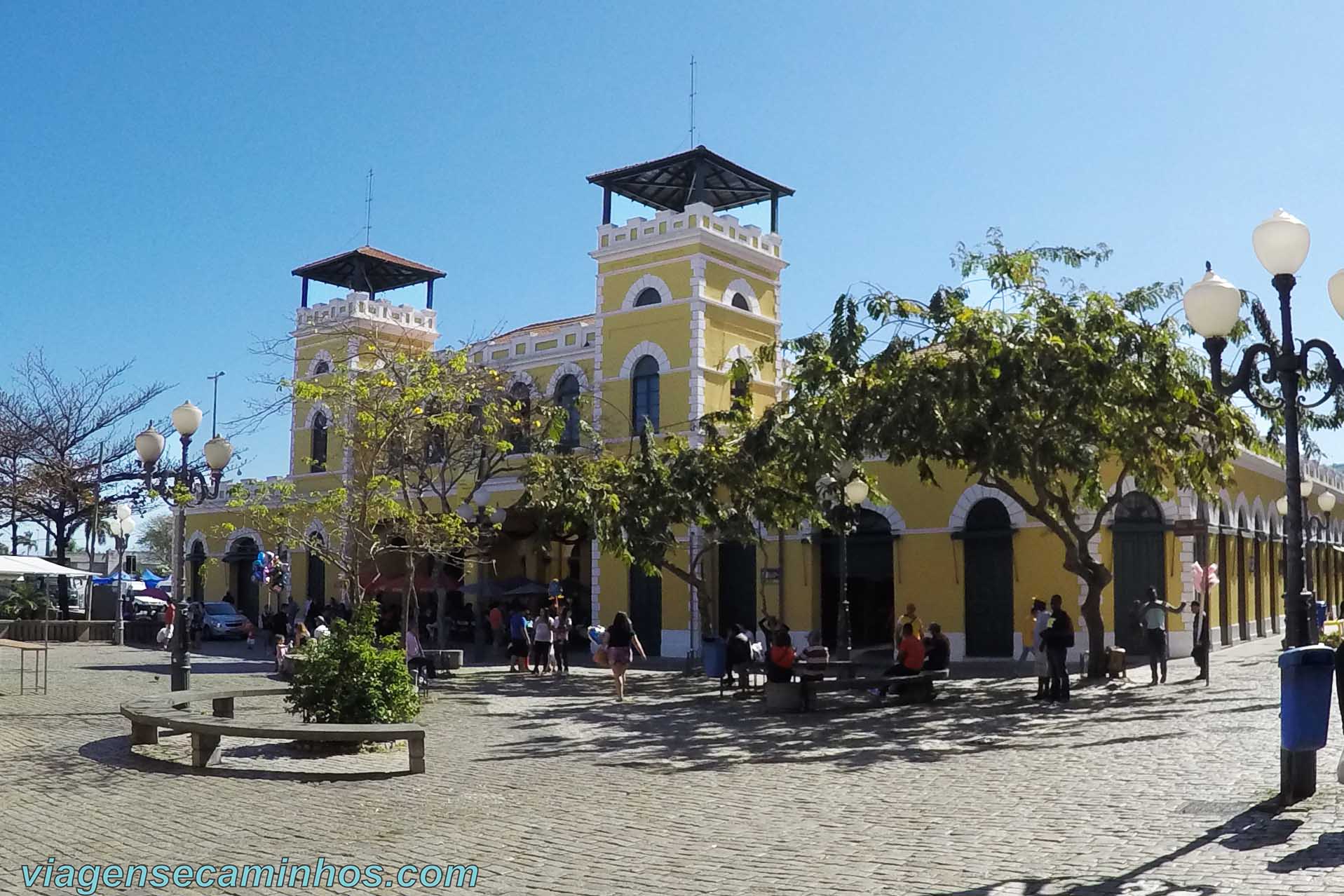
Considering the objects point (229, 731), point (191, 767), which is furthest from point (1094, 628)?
point (191, 767)

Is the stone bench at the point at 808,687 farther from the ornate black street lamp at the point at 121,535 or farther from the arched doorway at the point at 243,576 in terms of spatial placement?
the arched doorway at the point at 243,576

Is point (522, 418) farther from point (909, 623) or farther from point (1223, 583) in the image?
point (1223, 583)

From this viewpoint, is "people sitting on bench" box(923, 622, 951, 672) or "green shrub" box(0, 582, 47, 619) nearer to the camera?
"people sitting on bench" box(923, 622, 951, 672)

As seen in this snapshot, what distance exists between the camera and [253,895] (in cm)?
699

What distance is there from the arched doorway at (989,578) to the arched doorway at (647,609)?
7.83m

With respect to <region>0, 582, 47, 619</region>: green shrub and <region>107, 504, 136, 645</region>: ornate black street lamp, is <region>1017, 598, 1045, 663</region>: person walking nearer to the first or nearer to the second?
<region>107, 504, 136, 645</region>: ornate black street lamp

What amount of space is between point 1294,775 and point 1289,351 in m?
3.15

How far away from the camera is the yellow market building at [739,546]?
25875 millimetres

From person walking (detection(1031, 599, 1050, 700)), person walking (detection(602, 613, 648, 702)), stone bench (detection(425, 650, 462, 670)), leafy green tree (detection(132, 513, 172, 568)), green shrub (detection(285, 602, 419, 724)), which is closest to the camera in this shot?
green shrub (detection(285, 602, 419, 724))

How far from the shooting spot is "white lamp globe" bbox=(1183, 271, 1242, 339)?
10.1 m

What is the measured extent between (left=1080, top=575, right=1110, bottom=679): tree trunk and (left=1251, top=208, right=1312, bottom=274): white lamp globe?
424 inches

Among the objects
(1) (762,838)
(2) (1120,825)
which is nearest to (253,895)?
(1) (762,838)

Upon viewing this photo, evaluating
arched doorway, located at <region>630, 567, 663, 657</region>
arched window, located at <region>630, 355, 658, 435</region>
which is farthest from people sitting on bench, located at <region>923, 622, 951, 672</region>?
arched window, located at <region>630, 355, 658, 435</region>

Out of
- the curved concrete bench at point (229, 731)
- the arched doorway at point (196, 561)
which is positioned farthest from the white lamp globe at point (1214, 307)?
the arched doorway at point (196, 561)
